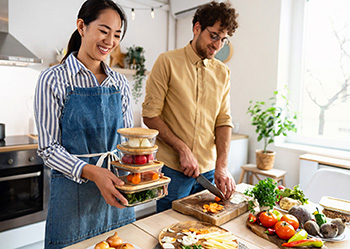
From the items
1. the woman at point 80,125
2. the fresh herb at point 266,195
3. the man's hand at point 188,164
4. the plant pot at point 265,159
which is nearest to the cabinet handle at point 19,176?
the woman at point 80,125

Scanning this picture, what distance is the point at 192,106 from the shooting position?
1596mm

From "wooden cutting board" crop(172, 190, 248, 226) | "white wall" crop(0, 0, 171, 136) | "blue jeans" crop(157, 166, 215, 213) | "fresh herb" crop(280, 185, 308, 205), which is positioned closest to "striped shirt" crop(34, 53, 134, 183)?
"wooden cutting board" crop(172, 190, 248, 226)

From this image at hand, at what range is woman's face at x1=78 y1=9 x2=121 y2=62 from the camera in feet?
3.62

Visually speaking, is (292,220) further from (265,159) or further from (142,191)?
(265,159)

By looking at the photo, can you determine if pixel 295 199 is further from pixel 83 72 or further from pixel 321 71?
pixel 321 71

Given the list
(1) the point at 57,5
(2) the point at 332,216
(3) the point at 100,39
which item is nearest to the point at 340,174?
(2) the point at 332,216

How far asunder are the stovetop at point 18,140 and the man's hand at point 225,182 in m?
1.77

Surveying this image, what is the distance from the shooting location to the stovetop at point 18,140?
7.90ft

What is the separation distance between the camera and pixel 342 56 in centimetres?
281

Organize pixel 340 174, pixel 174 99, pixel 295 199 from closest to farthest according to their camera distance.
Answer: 1. pixel 295 199
2. pixel 174 99
3. pixel 340 174

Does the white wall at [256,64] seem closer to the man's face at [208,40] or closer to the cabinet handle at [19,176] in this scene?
the man's face at [208,40]

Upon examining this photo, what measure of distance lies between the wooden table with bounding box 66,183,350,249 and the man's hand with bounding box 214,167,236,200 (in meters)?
0.16

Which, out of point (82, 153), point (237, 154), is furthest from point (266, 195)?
point (237, 154)

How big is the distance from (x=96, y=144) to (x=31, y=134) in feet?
6.85
